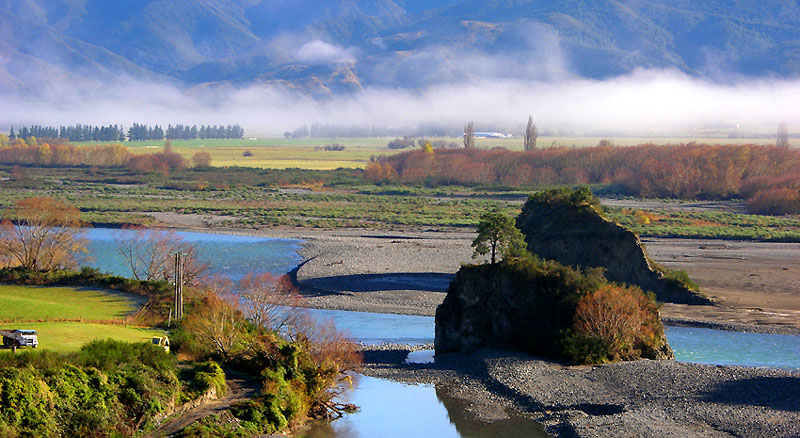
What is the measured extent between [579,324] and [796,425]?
9.60 metres

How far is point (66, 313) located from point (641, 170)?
103352 millimetres

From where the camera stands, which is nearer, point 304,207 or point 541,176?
point 304,207

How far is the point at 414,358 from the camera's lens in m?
37.7

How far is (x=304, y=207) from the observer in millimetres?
105438

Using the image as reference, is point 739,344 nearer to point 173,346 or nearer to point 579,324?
point 579,324

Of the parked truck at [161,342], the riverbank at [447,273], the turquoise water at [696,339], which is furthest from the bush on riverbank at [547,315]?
the parked truck at [161,342]

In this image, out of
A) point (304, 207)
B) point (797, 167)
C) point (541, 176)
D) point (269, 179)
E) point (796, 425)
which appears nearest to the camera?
point (796, 425)

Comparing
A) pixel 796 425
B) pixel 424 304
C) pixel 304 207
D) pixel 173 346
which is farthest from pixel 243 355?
pixel 304 207

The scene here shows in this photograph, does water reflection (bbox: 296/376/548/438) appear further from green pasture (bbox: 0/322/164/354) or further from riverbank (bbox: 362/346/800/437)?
green pasture (bbox: 0/322/164/354)

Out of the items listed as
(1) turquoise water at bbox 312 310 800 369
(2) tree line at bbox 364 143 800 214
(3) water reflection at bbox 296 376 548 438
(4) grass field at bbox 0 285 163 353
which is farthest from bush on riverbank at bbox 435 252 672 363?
(2) tree line at bbox 364 143 800 214

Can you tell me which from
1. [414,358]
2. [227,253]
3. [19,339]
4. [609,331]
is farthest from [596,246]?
[19,339]

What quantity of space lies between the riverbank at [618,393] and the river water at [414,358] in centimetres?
70

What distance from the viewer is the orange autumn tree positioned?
47.4m

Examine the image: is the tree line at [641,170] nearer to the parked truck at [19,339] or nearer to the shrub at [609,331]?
the shrub at [609,331]
